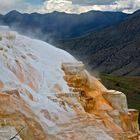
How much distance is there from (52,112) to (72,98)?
2.56 meters

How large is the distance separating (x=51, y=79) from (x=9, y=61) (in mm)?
3042

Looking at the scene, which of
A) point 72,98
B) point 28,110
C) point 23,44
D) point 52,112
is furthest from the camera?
point 23,44

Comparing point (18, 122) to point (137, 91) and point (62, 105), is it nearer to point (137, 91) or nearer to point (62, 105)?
point (62, 105)

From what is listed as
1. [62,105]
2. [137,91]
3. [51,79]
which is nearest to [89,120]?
[62,105]

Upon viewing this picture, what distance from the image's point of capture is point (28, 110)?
2195cm

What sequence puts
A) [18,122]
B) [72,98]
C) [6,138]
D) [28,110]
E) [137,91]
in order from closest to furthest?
[6,138] < [18,122] < [28,110] < [72,98] < [137,91]

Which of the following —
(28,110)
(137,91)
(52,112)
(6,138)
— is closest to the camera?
(6,138)

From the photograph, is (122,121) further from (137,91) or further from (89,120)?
(137,91)

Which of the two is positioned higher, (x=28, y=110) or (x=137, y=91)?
(x=28, y=110)

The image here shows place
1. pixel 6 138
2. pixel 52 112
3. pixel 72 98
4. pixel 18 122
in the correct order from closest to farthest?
pixel 6 138 < pixel 18 122 < pixel 52 112 < pixel 72 98

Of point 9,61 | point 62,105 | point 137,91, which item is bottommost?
point 137,91

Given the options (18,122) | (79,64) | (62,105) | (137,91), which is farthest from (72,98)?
(137,91)

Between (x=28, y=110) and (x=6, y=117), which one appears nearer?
(x=6, y=117)

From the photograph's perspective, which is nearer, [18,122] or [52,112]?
[18,122]
